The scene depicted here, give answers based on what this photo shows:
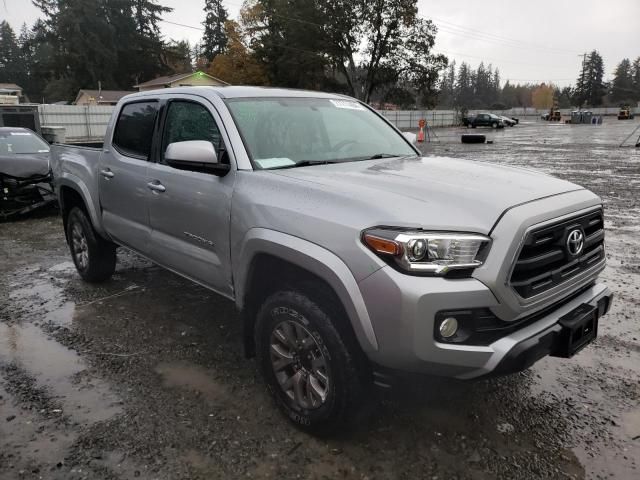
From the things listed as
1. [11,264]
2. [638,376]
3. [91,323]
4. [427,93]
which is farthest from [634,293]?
[427,93]

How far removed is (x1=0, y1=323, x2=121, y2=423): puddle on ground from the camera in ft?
10.7

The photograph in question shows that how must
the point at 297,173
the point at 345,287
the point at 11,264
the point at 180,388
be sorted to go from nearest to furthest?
the point at 345,287 < the point at 297,173 < the point at 180,388 < the point at 11,264

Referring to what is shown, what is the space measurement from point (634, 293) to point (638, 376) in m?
1.81

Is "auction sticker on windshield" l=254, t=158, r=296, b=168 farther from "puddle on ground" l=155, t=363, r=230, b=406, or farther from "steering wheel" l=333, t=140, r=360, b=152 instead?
"puddle on ground" l=155, t=363, r=230, b=406

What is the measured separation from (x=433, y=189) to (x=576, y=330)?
1.00 m

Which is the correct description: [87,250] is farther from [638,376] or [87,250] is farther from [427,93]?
[427,93]

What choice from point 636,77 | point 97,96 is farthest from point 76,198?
point 636,77

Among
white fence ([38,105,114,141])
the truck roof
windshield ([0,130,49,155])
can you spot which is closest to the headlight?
the truck roof

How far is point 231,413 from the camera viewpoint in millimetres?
3186

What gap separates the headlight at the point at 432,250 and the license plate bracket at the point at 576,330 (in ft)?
2.08

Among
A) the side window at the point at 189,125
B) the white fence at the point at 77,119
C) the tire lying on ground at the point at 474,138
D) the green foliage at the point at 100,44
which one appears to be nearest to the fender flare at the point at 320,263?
the side window at the point at 189,125

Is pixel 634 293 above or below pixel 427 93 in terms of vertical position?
below

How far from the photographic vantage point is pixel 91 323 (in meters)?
4.61

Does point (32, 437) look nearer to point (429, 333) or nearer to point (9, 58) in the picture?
point (429, 333)
